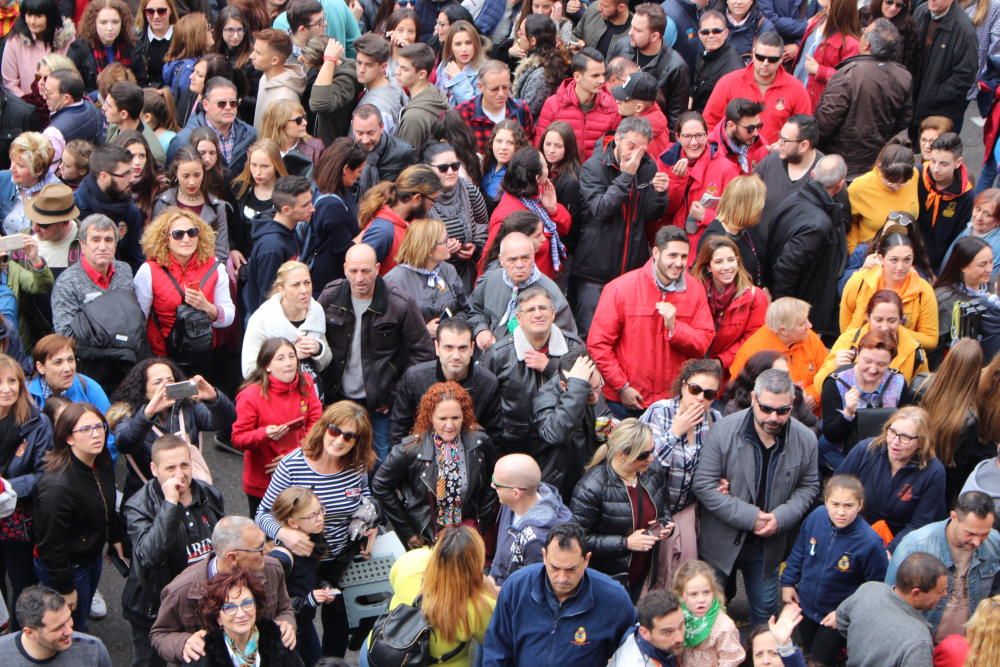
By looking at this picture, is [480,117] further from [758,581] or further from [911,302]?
[758,581]

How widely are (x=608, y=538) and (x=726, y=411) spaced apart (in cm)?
133

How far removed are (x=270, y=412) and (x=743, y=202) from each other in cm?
333

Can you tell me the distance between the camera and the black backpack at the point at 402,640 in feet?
20.7

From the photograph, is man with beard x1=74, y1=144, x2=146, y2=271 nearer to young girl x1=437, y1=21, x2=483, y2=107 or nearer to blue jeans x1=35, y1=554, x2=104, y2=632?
blue jeans x1=35, y1=554, x2=104, y2=632

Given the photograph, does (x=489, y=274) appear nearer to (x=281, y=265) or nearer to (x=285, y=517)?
(x=281, y=265)

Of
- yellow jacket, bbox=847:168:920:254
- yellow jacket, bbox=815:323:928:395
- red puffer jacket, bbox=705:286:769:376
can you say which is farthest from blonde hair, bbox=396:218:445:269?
yellow jacket, bbox=847:168:920:254

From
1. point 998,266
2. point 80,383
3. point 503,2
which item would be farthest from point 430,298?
point 503,2

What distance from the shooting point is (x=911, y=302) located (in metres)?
8.90

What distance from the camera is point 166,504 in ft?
22.6

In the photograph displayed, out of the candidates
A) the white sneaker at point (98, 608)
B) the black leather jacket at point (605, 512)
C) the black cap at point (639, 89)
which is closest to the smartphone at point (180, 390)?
the white sneaker at point (98, 608)

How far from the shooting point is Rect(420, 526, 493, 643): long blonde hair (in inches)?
251

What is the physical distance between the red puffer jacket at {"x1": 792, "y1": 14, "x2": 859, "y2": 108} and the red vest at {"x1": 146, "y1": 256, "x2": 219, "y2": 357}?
5.22 metres

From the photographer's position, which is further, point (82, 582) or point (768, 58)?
point (768, 58)

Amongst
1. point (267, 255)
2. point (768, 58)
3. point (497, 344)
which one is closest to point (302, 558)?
point (497, 344)
